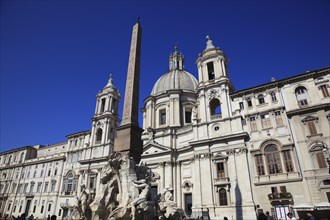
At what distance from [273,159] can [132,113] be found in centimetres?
1651

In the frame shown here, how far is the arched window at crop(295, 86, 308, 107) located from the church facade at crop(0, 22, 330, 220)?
9 centimetres

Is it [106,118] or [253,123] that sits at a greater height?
[106,118]

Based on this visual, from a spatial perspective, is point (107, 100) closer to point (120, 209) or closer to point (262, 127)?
point (262, 127)

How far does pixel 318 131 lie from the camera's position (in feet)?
67.3

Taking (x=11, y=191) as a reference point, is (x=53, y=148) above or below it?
above

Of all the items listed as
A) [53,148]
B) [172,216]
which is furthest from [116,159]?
[53,148]

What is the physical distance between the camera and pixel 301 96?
22859 millimetres

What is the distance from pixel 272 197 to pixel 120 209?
16484 mm

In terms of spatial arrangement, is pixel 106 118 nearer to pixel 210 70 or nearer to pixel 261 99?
pixel 210 70

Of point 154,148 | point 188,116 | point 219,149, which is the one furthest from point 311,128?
point 154,148

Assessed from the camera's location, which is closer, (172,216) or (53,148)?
(172,216)

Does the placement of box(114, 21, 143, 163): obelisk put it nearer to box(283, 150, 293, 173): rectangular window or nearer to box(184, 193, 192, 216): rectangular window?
box(283, 150, 293, 173): rectangular window

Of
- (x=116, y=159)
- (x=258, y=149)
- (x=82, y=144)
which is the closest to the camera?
(x=116, y=159)

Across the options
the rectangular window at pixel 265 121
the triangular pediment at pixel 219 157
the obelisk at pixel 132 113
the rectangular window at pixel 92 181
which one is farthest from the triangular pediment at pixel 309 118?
the rectangular window at pixel 92 181
